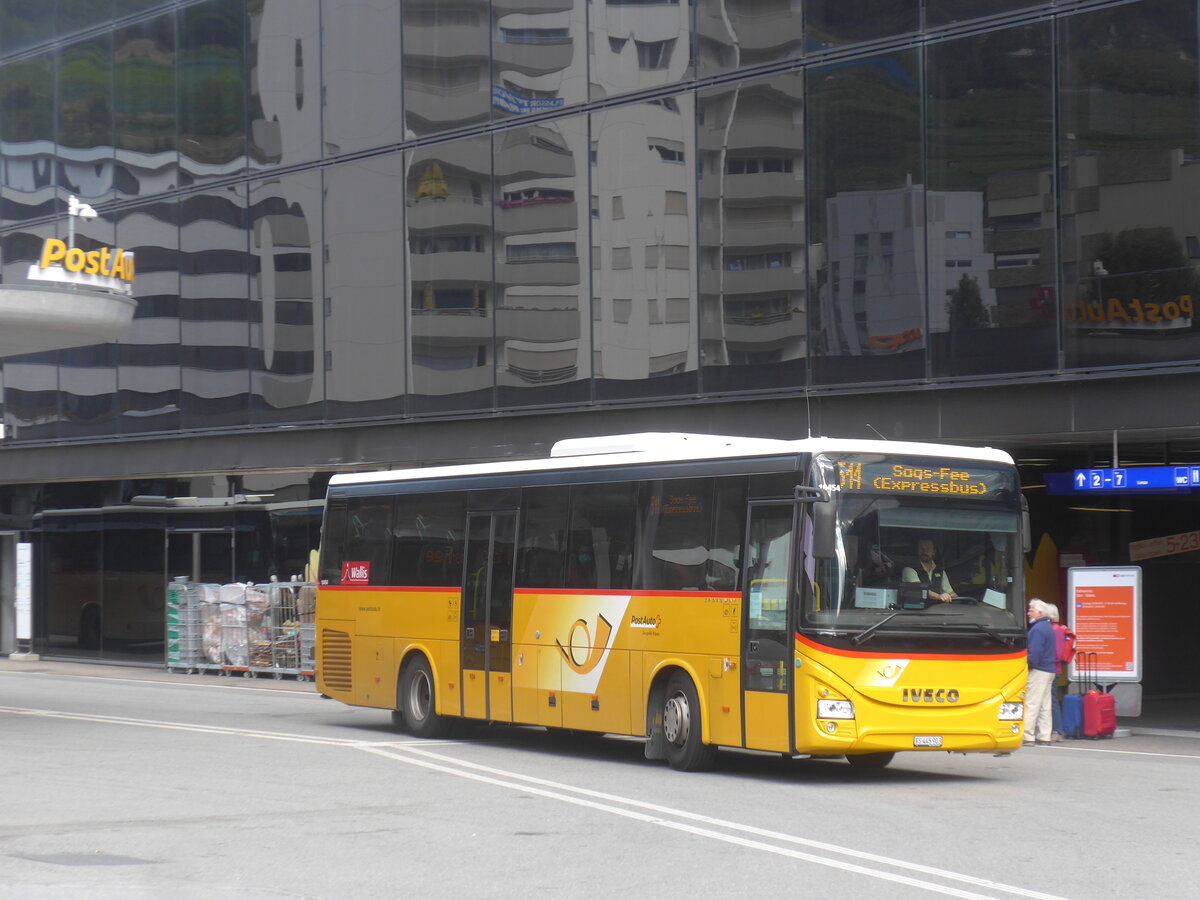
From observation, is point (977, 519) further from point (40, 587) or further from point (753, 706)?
point (40, 587)

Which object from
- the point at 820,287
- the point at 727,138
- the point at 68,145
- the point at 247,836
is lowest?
the point at 247,836

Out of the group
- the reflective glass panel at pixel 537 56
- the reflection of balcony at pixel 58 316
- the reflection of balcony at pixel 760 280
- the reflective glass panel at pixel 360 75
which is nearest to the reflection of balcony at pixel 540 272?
the reflective glass panel at pixel 537 56

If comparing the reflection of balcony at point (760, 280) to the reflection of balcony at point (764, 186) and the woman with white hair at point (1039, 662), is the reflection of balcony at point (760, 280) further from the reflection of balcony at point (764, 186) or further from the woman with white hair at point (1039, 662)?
the woman with white hair at point (1039, 662)

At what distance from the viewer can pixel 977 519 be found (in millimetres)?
14438

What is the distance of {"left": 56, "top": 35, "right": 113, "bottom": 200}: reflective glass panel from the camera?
36.2 meters

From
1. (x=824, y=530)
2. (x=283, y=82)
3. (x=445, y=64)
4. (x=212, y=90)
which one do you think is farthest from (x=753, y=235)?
(x=212, y=90)

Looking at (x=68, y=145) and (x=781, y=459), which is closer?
(x=781, y=459)

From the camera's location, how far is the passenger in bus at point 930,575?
14000 millimetres

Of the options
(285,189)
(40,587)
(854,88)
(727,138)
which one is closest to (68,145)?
(285,189)

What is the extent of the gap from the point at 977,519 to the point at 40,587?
101 feet

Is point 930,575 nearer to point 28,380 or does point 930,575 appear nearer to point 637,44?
point 637,44

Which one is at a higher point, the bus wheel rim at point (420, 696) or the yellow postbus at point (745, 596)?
the yellow postbus at point (745, 596)

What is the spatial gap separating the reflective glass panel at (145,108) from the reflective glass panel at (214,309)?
4.42 feet

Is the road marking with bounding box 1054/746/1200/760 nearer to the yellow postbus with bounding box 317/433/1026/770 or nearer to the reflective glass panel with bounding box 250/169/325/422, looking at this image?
the yellow postbus with bounding box 317/433/1026/770
